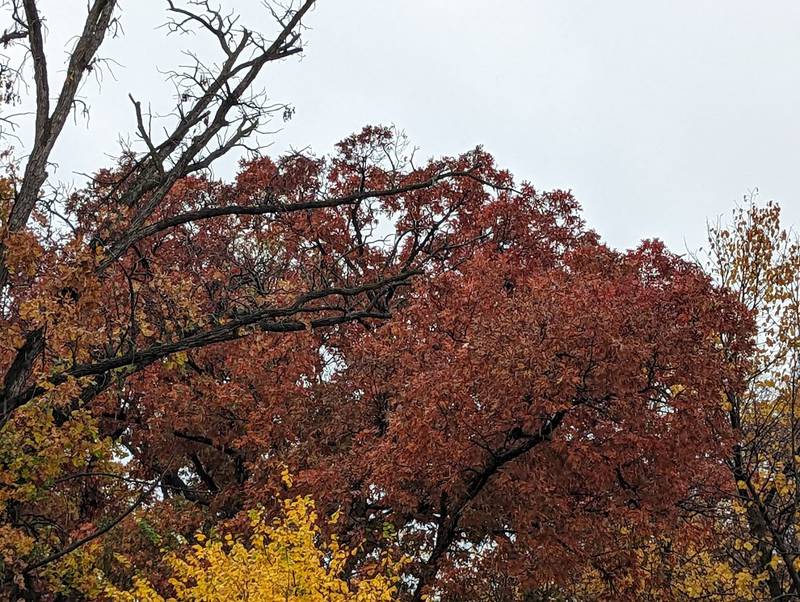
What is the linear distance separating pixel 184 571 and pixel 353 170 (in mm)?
12549

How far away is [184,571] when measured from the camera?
8.80 m

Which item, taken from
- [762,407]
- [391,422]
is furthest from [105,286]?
[762,407]

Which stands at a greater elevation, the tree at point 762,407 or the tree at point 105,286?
the tree at point 762,407

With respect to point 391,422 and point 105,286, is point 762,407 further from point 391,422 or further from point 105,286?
point 105,286

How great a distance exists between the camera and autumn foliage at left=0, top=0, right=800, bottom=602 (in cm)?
738

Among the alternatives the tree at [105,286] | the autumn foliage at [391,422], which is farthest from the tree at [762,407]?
the tree at [105,286]

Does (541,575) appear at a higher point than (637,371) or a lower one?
lower

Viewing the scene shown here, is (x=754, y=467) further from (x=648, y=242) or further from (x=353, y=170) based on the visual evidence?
(x=353, y=170)

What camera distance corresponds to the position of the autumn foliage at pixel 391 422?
291 inches

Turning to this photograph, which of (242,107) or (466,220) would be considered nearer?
(242,107)

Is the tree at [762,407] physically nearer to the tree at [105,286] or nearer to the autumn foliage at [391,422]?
the autumn foliage at [391,422]

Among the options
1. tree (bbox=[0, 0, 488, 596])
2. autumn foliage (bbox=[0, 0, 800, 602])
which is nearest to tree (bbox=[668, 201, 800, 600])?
autumn foliage (bbox=[0, 0, 800, 602])

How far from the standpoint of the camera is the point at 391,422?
1177 centimetres

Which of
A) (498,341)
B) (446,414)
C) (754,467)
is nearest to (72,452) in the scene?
(446,414)
